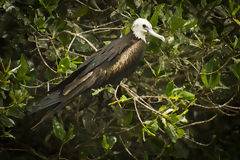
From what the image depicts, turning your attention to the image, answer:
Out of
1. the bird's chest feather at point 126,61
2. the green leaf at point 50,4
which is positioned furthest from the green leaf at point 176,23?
the green leaf at point 50,4

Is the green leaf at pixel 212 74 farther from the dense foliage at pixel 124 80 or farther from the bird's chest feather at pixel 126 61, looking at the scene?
the bird's chest feather at pixel 126 61

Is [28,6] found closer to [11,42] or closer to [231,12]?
[11,42]

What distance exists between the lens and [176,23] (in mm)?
1953

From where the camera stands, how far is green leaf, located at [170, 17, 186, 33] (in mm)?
1934

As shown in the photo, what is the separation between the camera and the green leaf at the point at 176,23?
1934 millimetres

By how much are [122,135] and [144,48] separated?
1.83 ft

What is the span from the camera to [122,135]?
2.22 metres

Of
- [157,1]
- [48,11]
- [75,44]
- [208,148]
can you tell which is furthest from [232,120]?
[48,11]

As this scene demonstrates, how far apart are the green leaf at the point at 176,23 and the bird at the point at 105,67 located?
9 cm

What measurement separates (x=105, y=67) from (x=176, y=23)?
0.47m

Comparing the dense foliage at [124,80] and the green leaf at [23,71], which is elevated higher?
the green leaf at [23,71]

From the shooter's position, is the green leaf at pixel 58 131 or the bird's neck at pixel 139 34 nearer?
the green leaf at pixel 58 131

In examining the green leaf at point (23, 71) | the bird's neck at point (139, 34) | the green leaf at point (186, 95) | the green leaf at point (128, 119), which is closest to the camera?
the green leaf at point (186, 95)

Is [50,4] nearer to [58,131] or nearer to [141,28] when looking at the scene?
[141,28]
